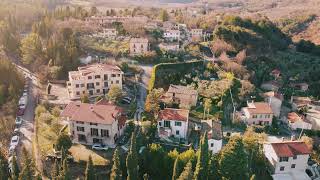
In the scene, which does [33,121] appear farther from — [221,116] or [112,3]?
[112,3]

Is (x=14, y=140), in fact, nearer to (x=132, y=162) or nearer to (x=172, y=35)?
(x=132, y=162)

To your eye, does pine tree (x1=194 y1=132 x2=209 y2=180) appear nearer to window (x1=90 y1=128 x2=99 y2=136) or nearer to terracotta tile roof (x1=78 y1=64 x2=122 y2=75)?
window (x1=90 y1=128 x2=99 y2=136)

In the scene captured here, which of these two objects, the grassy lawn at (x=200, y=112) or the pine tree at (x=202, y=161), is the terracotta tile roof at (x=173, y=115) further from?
the pine tree at (x=202, y=161)

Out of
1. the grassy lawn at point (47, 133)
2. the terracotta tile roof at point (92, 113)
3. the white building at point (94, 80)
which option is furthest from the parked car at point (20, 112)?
the terracotta tile roof at point (92, 113)

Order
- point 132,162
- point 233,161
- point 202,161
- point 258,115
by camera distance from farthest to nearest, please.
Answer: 1. point 258,115
2. point 233,161
3. point 132,162
4. point 202,161

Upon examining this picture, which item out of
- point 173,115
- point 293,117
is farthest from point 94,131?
point 293,117

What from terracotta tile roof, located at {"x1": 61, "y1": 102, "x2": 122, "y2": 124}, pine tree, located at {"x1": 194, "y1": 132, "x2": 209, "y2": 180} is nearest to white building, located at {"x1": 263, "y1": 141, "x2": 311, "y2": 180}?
pine tree, located at {"x1": 194, "y1": 132, "x2": 209, "y2": 180}
